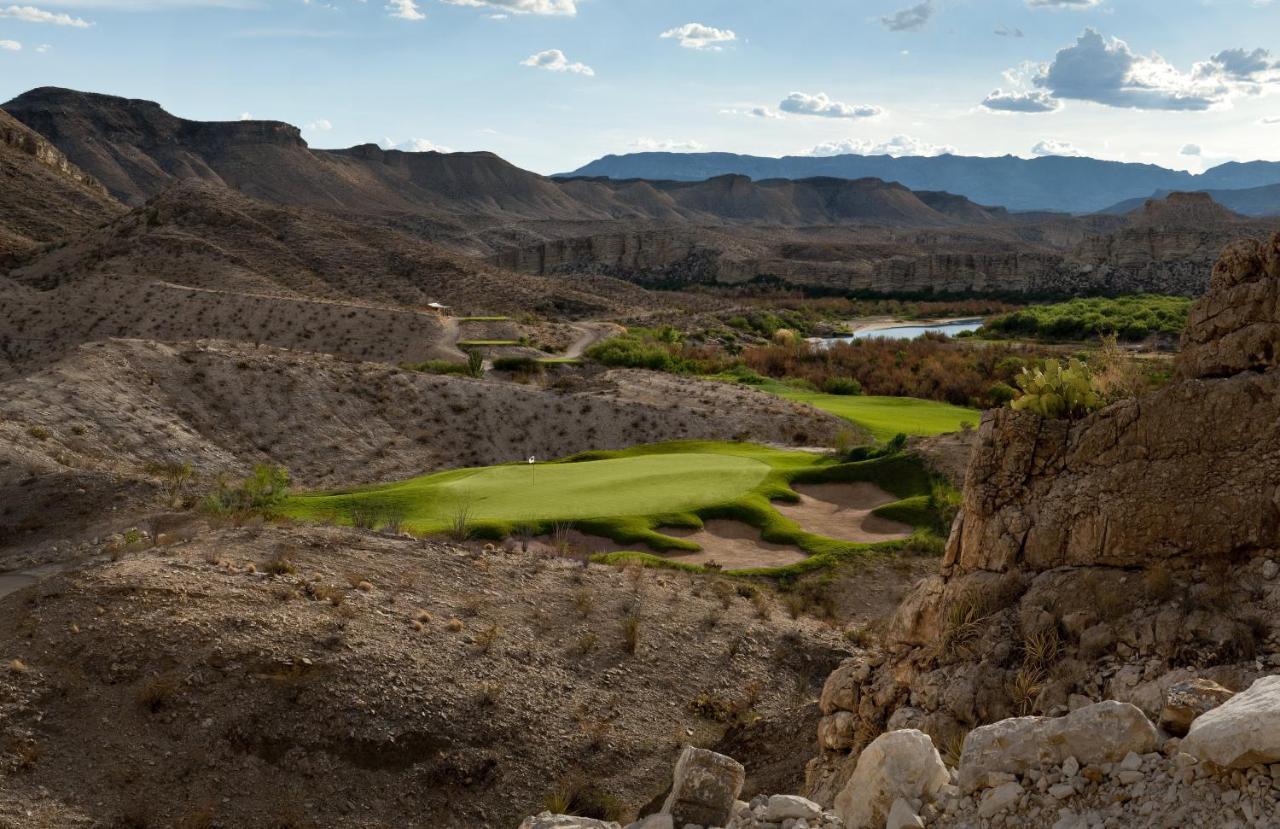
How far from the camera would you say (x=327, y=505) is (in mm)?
21031

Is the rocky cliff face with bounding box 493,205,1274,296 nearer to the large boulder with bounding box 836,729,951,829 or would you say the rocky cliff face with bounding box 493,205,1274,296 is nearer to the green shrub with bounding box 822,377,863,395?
the green shrub with bounding box 822,377,863,395

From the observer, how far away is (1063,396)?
31.5ft

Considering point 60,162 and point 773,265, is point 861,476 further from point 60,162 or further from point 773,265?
point 773,265

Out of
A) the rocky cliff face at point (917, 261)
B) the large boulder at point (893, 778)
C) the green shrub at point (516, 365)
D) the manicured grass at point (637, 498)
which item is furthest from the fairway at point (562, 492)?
the rocky cliff face at point (917, 261)

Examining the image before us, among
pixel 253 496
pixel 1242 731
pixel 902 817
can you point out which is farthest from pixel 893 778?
pixel 253 496

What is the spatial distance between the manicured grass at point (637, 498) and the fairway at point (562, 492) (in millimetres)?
19

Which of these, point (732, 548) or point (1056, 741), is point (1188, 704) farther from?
point (732, 548)

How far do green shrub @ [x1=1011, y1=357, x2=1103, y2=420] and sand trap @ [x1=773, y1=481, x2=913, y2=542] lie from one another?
11.7 metres

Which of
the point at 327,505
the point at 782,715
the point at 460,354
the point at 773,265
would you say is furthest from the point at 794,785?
the point at 773,265

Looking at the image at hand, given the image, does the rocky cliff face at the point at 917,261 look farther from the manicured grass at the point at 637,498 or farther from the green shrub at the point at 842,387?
the manicured grass at the point at 637,498

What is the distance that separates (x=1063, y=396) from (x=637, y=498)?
508 inches

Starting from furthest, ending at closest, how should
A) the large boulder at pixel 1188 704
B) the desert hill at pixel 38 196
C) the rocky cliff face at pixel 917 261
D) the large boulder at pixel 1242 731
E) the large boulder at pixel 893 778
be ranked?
the rocky cliff face at pixel 917 261
the desert hill at pixel 38 196
the large boulder at pixel 893 778
the large boulder at pixel 1188 704
the large boulder at pixel 1242 731

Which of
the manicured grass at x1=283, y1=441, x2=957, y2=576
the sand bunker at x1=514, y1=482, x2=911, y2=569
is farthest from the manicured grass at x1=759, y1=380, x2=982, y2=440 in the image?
the sand bunker at x1=514, y1=482, x2=911, y2=569

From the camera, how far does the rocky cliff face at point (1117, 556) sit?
7.92m
